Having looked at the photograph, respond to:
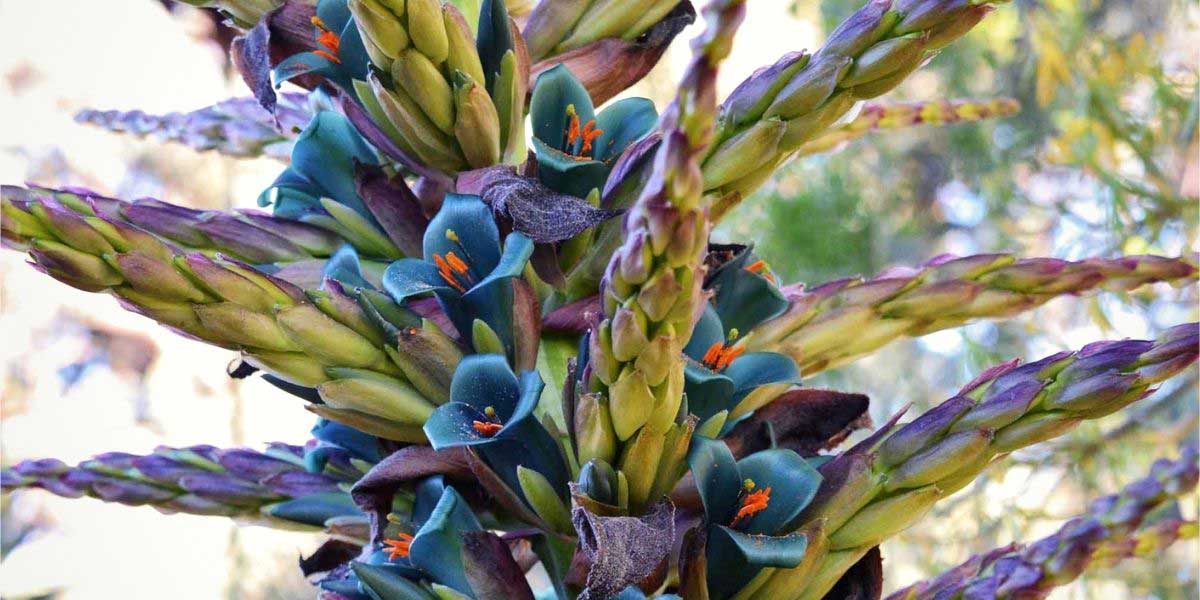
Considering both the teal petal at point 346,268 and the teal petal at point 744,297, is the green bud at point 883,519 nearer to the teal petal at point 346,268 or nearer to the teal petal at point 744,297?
the teal petal at point 744,297

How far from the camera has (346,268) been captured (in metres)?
0.95

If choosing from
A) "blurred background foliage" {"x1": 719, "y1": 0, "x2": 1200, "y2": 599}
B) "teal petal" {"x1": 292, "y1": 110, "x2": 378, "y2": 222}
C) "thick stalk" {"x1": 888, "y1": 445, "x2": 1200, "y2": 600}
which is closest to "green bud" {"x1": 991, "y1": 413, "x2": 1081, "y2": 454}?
"thick stalk" {"x1": 888, "y1": 445, "x2": 1200, "y2": 600}

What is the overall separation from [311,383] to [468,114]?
0.86ft

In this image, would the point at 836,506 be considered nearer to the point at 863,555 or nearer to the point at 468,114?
the point at 863,555

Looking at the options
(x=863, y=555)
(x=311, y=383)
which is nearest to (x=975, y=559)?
(x=863, y=555)

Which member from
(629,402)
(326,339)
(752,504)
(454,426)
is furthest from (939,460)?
(326,339)

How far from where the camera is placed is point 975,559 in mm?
948

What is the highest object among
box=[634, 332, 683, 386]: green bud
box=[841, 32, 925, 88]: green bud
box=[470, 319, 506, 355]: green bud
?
box=[841, 32, 925, 88]: green bud

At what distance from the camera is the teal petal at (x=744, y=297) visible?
100 centimetres

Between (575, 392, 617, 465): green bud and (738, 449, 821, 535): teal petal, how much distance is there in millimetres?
136

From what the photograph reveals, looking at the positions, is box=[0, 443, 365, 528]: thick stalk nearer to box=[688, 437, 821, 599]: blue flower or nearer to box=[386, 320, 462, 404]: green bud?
box=[386, 320, 462, 404]: green bud

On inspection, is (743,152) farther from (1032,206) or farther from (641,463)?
(1032,206)

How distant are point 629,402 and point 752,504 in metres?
0.16

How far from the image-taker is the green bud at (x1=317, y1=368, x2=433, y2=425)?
859 millimetres
